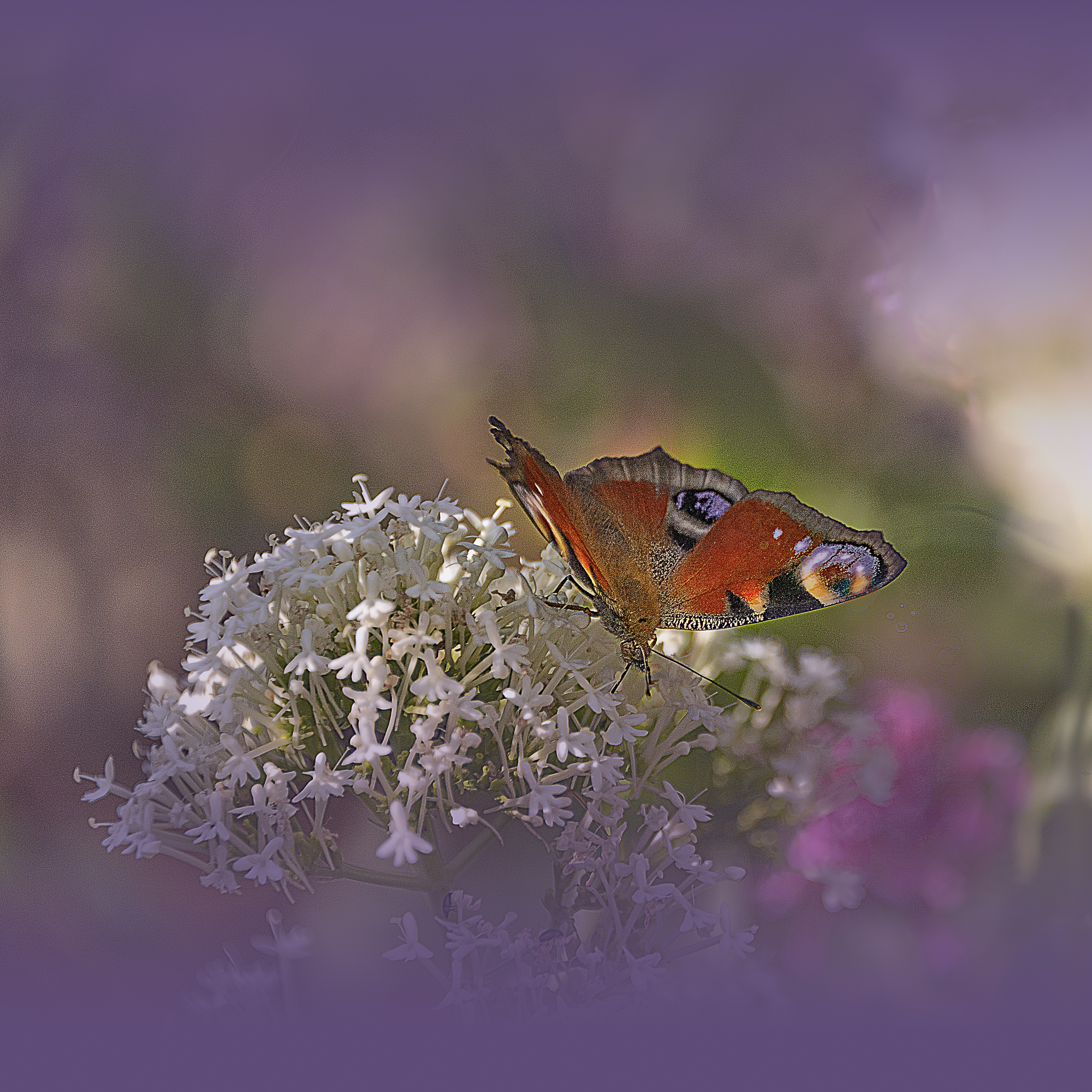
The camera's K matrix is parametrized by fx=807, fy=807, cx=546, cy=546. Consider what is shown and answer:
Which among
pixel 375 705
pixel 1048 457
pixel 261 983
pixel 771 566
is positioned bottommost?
pixel 261 983

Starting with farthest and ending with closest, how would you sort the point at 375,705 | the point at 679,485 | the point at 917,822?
the point at 917,822 < the point at 679,485 < the point at 375,705

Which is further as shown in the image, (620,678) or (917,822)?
(917,822)

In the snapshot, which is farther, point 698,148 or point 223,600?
point 698,148

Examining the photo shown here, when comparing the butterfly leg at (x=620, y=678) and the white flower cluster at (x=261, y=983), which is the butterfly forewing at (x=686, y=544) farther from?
the white flower cluster at (x=261, y=983)

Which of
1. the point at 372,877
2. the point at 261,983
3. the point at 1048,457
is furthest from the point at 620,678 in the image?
the point at 1048,457

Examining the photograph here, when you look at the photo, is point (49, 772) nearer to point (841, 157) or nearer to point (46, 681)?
point (46, 681)

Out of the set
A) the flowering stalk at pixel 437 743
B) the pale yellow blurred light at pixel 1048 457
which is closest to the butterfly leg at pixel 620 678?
the flowering stalk at pixel 437 743

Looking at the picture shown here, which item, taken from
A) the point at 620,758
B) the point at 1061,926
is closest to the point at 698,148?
the point at 620,758

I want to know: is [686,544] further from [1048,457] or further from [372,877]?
[1048,457]
